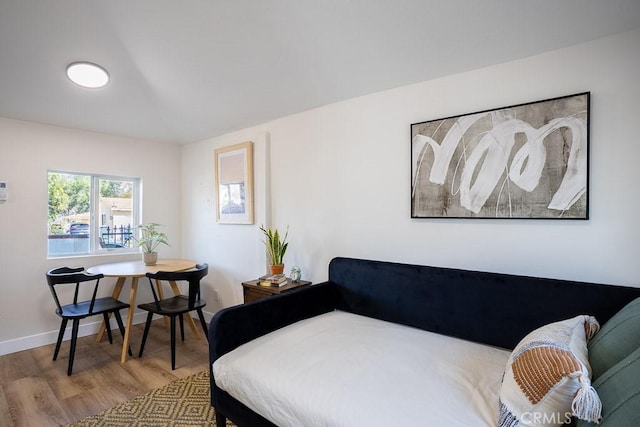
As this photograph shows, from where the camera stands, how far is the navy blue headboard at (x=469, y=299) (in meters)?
1.59

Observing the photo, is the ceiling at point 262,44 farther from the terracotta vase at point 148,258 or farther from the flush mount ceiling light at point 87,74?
the terracotta vase at point 148,258

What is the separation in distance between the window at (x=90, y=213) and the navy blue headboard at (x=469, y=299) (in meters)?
2.90

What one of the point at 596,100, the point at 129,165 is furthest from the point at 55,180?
the point at 596,100

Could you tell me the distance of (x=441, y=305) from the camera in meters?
1.99

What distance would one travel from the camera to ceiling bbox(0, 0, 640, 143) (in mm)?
1694

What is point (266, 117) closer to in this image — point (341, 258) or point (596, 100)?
point (341, 258)

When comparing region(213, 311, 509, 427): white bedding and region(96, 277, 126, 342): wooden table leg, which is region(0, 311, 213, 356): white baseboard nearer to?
region(96, 277, 126, 342): wooden table leg

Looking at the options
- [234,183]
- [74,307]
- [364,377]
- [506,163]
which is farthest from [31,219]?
[506,163]

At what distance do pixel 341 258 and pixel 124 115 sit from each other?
8.42 ft

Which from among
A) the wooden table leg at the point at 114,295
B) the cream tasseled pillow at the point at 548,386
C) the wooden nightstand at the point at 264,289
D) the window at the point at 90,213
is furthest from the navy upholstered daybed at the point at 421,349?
the window at the point at 90,213

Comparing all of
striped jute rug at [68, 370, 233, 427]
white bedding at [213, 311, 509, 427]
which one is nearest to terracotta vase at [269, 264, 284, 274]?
white bedding at [213, 311, 509, 427]

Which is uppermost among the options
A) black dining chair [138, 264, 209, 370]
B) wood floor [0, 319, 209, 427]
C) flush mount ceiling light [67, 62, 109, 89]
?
flush mount ceiling light [67, 62, 109, 89]

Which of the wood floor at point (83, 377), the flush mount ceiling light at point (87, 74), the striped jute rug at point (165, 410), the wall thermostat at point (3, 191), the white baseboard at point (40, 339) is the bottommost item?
the wood floor at point (83, 377)

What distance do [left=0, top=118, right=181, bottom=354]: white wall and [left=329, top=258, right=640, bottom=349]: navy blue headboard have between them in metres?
2.99
